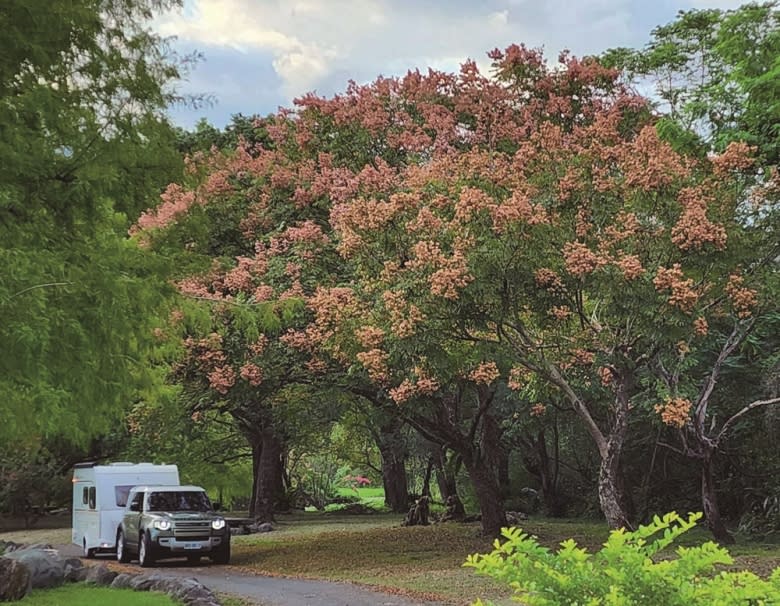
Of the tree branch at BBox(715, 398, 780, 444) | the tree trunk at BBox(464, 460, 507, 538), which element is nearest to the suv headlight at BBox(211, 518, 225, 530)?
the tree trunk at BBox(464, 460, 507, 538)

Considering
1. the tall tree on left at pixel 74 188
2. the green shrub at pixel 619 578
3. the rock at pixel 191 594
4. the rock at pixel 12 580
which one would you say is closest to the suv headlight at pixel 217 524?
the rock at pixel 191 594

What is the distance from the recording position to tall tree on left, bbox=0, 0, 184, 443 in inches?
221

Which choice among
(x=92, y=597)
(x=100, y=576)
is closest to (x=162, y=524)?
(x=100, y=576)

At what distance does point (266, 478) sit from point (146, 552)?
406 inches

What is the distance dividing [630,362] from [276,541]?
12.0 metres

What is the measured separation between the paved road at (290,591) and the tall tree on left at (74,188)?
485 centimetres

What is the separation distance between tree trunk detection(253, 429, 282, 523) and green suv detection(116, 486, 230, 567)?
7595mm

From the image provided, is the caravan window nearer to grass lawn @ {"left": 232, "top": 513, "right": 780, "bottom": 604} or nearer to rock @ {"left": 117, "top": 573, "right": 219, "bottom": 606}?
grass lawn @ {"left": 232, "top": 513, "right": 780, "bottom": 604}

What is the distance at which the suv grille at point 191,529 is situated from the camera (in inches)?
633

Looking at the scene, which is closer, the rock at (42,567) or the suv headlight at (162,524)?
the rock at (42,567)

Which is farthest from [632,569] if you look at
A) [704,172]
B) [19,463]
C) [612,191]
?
[19,463]

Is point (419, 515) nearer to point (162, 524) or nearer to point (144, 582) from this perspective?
point (162, 524)

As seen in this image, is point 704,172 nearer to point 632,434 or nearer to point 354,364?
point 354,364

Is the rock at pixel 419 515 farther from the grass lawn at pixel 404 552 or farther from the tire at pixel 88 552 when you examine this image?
the tire at pixel 88 552
